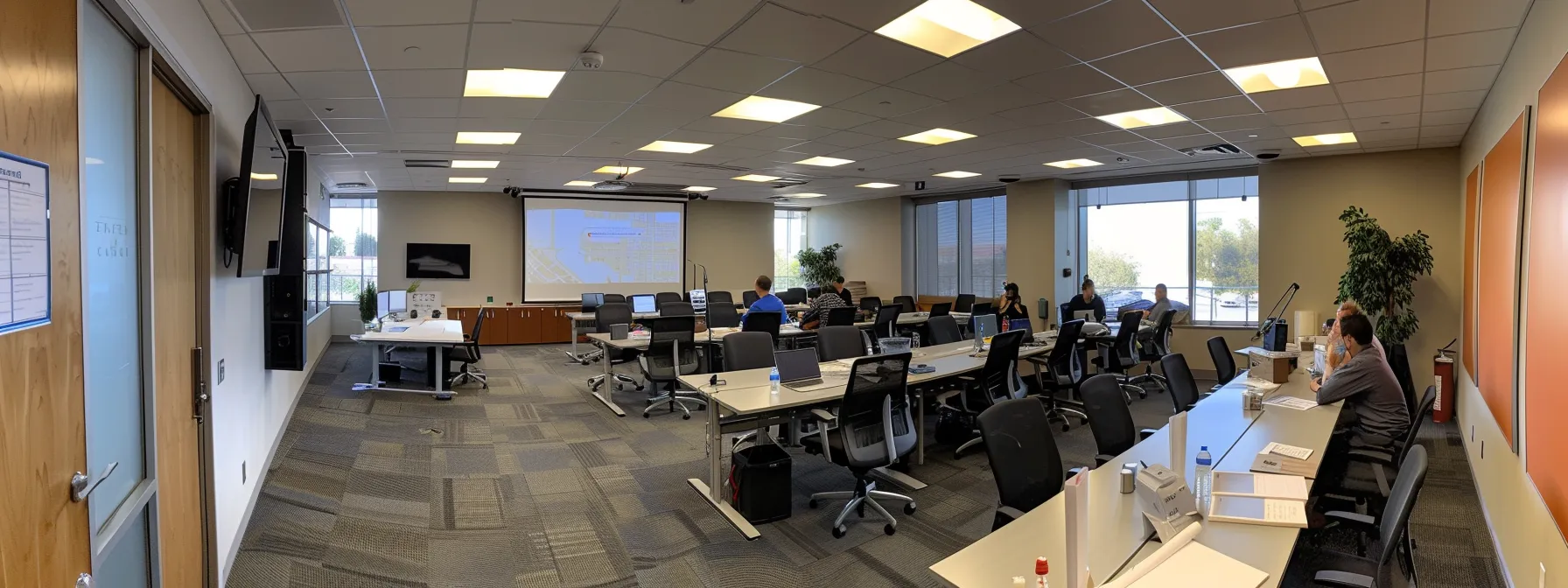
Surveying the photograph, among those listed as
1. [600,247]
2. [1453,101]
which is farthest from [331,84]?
[1453,101]

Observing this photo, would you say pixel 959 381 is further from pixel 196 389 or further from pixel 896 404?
pixel 196 389

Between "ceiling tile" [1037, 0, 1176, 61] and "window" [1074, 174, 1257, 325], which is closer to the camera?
"ceiling tile" [1037, 0, 1176, 61]

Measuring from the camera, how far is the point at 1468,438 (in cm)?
501

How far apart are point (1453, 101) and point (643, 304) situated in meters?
8.56

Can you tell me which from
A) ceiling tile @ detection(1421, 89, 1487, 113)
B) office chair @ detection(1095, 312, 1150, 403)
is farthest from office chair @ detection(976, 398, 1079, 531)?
office chair @ detection(1095, 312, 1150, 403)

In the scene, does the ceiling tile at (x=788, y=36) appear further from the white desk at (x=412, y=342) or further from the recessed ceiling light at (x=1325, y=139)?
the recessed ceiling light at (x=1325, y=139)

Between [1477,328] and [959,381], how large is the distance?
3.48 metres

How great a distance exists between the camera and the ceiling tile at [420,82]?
4.34 metres

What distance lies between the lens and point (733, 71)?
171 inches

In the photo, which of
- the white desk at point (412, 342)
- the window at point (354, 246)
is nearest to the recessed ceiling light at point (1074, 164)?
the white desk at point (412, 342)

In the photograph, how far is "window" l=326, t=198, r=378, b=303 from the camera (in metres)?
11.6

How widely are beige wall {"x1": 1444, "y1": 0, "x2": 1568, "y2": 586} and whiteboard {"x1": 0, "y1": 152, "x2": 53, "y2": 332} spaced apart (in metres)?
4.24

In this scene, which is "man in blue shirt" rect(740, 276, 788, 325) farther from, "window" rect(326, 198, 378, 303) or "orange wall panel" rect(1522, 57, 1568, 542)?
"window" rect(326, 198, 378, 303)

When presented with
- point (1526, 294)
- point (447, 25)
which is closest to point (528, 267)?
point (447, 25)
